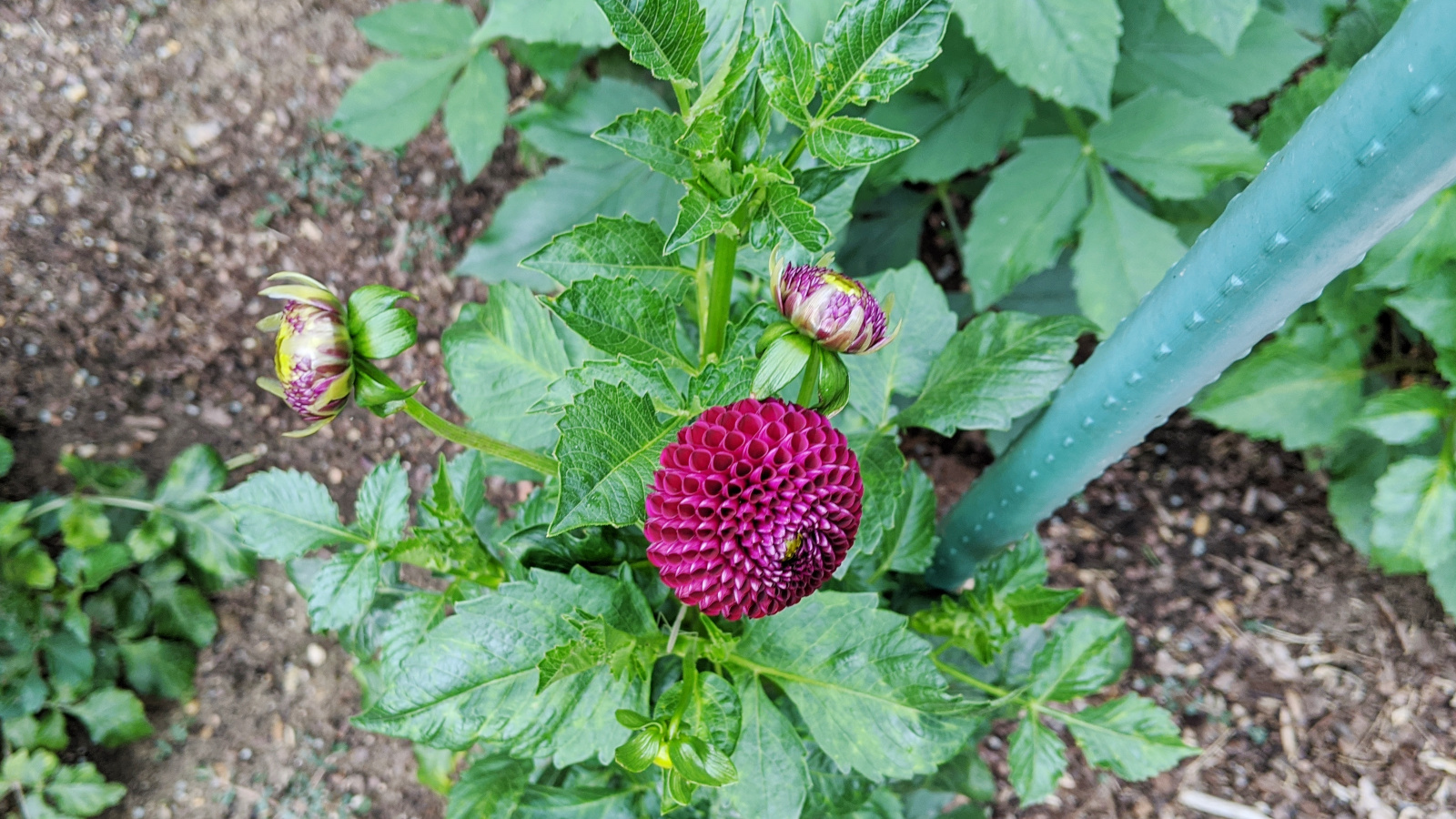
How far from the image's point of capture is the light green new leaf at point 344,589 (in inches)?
33.0

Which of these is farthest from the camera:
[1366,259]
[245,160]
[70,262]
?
[245,160]

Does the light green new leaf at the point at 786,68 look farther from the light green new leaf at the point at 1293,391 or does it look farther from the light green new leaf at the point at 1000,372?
the light green new leaf at the point at 1293,391

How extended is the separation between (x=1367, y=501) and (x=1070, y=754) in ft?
2.30

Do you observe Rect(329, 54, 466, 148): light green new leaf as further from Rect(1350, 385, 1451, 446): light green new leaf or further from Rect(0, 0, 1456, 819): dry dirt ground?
Rect(1350, 385, 1451, 446): light green new leaf

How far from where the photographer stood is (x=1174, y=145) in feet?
4.33

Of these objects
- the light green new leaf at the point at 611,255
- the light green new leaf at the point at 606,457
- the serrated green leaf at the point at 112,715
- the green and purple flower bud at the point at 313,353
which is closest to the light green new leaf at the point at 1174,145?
the light green new leaf at the point at 611,255

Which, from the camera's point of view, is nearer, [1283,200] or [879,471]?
[1283,200]

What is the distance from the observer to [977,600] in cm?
94

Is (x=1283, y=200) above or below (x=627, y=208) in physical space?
above

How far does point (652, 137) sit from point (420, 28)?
1.13 meters

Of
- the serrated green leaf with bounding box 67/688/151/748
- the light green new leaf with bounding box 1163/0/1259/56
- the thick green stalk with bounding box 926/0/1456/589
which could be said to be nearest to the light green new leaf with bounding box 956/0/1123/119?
the light green new leaf with bounding box 1163/0/1259/56

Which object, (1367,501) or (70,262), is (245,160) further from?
(1367,501)

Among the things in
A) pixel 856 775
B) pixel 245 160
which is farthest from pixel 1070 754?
pixel 245 160

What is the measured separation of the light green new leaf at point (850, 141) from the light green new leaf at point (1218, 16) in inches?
28.1
